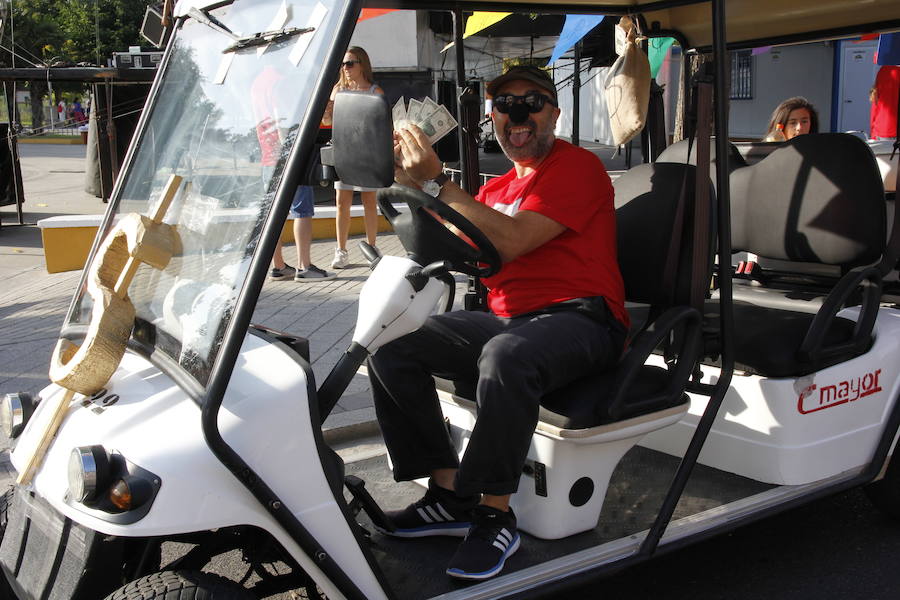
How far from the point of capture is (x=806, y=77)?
1545 centimetres

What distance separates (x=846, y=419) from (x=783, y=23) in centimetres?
141

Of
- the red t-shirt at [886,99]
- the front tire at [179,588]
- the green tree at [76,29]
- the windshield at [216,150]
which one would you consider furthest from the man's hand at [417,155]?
the green tree at [76,29]

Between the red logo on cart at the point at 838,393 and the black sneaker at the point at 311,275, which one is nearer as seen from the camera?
the red logo on cart at the point at 838,393

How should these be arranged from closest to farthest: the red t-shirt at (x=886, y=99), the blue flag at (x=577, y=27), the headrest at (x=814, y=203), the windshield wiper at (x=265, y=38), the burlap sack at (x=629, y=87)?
1. the windshield wiper at (x=265, y=38)
2. the headrest at (x=814, y=203)
3. the burlap sack at (x=629, y=87)
4. the blue flag at (x=577, y=27)
5. the red t-shirt at (x=886, y=99)

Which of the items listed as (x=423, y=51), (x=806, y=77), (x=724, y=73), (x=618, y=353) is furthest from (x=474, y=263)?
(x=806, y=77)

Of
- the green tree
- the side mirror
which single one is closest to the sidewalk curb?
the side mirror

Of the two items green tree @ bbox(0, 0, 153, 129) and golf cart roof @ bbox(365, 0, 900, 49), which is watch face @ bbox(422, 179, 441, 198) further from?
green tree @ bbox(0, 0, 153, 129)

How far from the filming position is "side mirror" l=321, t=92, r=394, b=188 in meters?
1.81

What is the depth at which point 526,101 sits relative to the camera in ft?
9.12

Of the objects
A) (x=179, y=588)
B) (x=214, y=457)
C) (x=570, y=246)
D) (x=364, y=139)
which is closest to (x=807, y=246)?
(x=570, y=246)

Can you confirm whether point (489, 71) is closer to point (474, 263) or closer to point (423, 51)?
point (423, 51)

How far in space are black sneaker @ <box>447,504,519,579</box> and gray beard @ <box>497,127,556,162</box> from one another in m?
1.08

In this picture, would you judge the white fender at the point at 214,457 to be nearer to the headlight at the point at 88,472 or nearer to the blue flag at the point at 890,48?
the headlight at the point at 88,472

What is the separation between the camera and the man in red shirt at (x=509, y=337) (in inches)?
92.2
